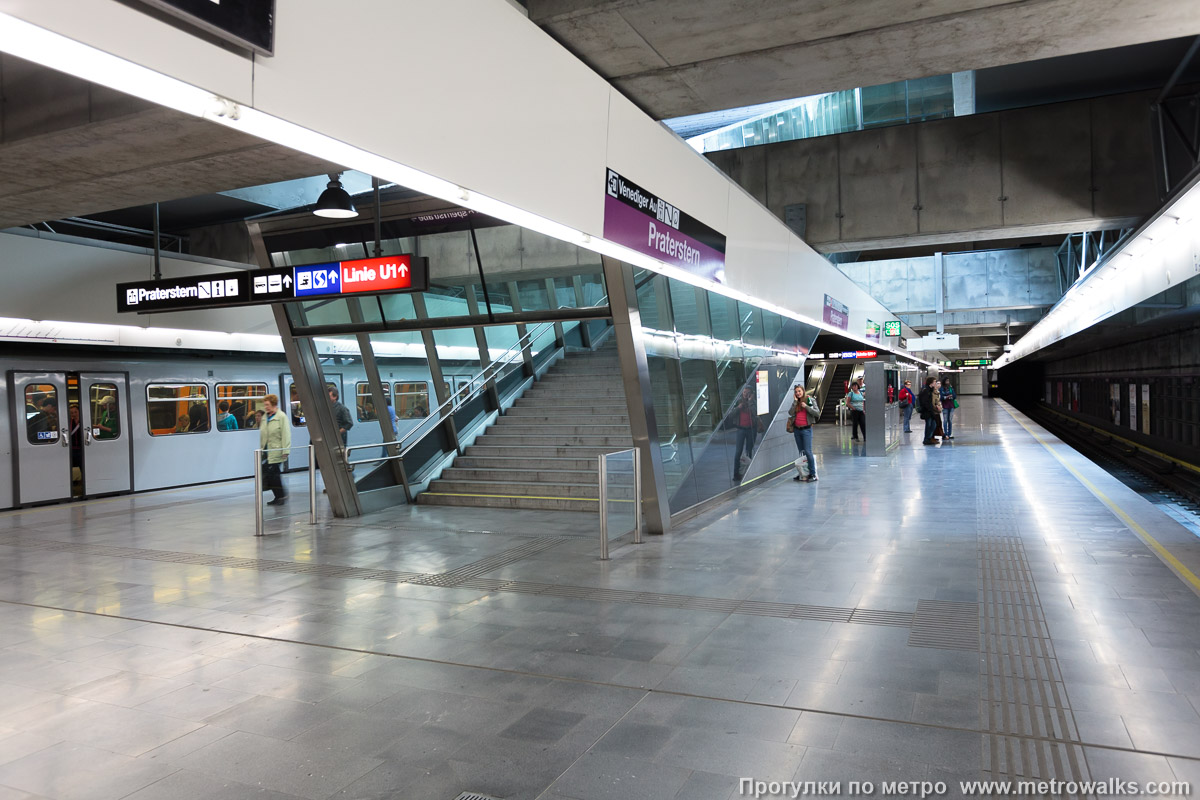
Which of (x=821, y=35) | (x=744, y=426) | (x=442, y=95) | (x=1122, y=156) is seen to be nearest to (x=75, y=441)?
(x=744, y=426)

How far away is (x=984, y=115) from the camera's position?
412 inches

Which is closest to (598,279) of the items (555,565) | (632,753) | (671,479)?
(671,479)

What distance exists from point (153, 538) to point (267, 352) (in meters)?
6.46

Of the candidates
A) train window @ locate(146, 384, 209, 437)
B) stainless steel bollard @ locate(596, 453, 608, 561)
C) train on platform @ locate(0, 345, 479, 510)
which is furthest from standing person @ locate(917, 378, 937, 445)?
train window @ locate(146, 384, 209, 437)

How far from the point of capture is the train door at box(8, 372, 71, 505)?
11.5 meters

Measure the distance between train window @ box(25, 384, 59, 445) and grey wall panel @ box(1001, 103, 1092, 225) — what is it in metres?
14.6

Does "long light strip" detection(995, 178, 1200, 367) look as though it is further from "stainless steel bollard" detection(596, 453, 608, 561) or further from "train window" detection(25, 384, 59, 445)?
"train window" detection(25, 384, 59, 445)

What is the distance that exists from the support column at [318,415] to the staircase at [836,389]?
25.8 meters

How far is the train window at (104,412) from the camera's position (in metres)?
12.6

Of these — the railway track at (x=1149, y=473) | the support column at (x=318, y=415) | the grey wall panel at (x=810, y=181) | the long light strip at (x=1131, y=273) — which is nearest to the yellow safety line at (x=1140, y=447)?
the railway track at (x=1149, y=473)

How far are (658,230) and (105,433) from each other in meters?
11.5

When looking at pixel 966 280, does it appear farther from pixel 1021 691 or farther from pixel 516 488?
pixel 1021 691

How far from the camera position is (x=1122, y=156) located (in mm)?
9844

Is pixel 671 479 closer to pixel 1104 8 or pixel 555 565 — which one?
pixel 555 565
